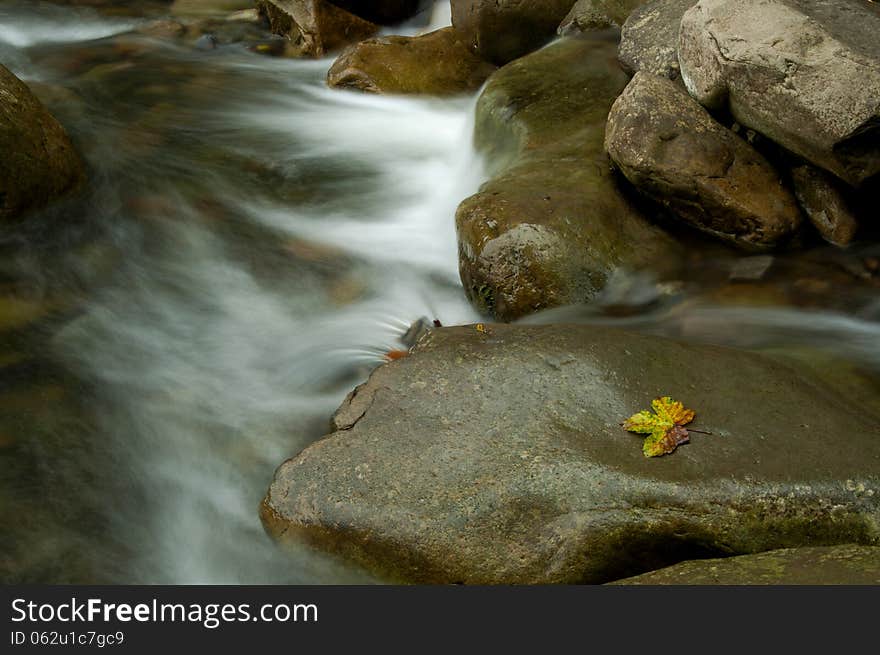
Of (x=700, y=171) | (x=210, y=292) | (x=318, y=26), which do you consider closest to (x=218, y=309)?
(x=210, y=292)

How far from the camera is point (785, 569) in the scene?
3.54 meters

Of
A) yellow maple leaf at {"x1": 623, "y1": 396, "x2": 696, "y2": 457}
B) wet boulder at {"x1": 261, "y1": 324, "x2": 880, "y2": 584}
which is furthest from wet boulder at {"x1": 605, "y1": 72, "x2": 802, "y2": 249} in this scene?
yellow maple leaf at {"x1": 623, "y1": 396, "x2": 696, "y2": 457}

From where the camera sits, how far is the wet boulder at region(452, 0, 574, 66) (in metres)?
9.34

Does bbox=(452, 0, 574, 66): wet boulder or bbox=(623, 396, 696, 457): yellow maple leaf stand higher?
bbox=(452, 0, 574, 66): wet boulder

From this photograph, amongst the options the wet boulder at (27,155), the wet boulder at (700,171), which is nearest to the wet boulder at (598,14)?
the wet boulder at (700,171)

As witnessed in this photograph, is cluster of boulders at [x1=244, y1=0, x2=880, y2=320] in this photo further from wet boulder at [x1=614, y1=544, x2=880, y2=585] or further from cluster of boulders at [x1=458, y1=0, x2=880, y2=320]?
wet boulder at [x1=614, y1=544, x2=880, y2=585]

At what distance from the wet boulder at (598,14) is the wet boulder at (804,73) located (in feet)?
7.94

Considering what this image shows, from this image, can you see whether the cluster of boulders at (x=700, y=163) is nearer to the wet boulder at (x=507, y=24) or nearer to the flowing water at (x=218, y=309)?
the flowing water at (x=218, y=309)

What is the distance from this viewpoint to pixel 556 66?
7.97m

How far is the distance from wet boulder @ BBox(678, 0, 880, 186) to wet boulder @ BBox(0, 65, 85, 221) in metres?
4.94

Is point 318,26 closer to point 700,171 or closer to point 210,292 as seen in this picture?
point 210,292

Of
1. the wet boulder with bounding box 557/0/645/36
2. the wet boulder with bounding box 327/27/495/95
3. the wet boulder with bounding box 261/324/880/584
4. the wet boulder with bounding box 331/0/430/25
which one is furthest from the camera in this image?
the wet boulder with bounding box 331/0/430/25

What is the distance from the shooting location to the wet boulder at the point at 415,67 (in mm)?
9734

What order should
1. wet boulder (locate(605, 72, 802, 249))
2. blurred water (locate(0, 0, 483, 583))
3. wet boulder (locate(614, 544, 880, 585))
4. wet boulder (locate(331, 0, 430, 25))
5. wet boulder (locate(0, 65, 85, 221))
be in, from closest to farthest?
wet boulder (locate(614, 544, 880, 585)), blurred water (locate(0, 0, 483, 583)), wet boulder (locate(605, 72, 802, 249)), wet boulder (locate(0, 65, 85, 221)), wet boulder (locate(331, 0, 430, 25))
